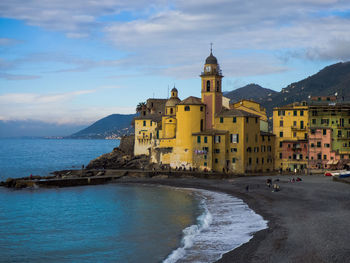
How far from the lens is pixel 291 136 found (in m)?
86.4

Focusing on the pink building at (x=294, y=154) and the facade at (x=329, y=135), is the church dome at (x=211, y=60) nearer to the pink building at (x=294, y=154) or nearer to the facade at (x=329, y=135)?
the facade at (x=329, y=135)

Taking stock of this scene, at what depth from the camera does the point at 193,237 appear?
39.1m

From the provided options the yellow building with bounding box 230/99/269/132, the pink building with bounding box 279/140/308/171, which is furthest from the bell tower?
the pink building with bounding box 279/140/308/171

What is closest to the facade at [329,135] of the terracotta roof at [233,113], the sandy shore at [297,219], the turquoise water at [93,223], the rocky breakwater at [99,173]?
the sandy shore at [297,219]

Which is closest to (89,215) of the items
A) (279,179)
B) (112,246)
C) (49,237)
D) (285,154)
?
(49,237)

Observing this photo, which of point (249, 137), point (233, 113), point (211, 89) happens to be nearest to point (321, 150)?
point (249, 137)

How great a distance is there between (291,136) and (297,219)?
45.3 m

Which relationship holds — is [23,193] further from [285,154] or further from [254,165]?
[285,154]

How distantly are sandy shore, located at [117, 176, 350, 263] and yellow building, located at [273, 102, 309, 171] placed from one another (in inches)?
433

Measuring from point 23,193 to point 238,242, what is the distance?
153 ft

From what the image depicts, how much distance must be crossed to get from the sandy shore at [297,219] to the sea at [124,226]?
1806 millimetres

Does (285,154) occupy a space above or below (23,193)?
above

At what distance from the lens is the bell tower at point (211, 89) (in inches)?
3305

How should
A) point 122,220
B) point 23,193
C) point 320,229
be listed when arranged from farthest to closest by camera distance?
point 23,193 < point 122,220 < point 320,229
